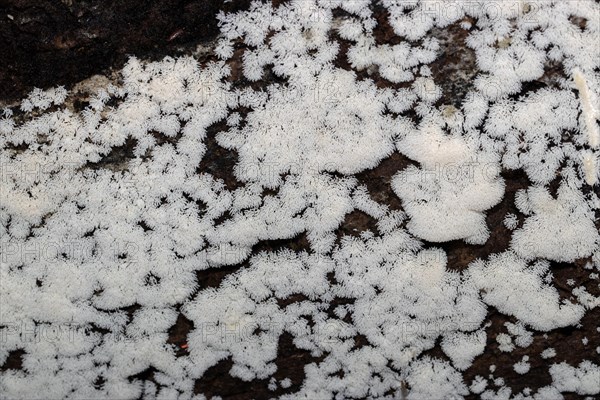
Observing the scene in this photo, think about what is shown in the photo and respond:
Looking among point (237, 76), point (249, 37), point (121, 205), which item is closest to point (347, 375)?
point (121, 205)

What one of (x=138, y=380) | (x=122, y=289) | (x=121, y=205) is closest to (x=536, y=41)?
(x=121, y=205)

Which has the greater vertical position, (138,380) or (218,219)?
(218,219)

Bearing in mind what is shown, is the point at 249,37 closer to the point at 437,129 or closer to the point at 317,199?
the point at 317,199

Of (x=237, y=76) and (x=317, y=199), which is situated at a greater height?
(x=237, y=76)

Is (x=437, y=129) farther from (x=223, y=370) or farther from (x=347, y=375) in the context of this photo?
(x=223, y=370)

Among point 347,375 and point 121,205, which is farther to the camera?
point 347,375

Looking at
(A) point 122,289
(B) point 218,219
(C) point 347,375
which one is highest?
(B) point 218,219
